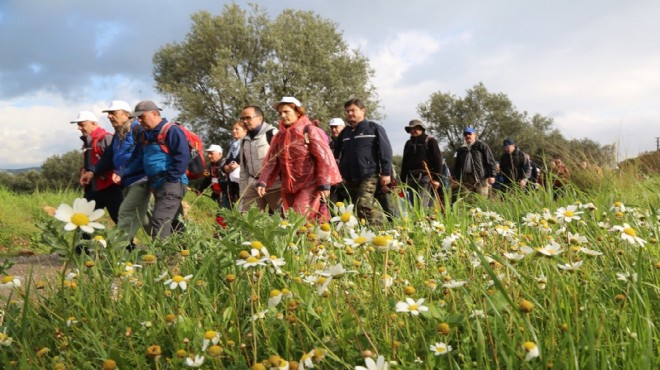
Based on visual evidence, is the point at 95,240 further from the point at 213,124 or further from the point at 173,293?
the point at 213,124

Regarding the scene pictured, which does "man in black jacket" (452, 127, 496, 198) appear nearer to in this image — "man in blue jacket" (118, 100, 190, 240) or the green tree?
"man in blue jacket" (118, 100, 190, 240)

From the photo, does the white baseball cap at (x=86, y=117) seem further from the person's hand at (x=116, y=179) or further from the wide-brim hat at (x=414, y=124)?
the wide-brim hat at (x=414, y=124)

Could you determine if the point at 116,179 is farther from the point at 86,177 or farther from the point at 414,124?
the point at 414,124

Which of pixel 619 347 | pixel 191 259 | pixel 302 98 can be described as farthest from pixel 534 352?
pixel 302 98

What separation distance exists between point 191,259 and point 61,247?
0.69m

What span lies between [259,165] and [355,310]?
4900 mm

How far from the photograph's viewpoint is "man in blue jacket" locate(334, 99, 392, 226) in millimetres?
7102

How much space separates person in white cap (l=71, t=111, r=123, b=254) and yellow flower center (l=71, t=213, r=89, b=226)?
5.47 meters

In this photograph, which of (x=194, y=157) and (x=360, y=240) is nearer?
(x=360, y=240)

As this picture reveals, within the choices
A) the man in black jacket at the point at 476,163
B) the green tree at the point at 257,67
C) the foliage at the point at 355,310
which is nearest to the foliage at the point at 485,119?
the green tree at the point at 257,67

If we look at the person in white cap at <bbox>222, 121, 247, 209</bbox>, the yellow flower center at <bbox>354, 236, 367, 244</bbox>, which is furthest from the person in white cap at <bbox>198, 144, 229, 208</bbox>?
the yellow flower center at <bbox>354, 236, 367, 244</bbox>

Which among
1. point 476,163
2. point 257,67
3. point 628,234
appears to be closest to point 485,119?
point 257,67

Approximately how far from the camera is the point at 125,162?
259 inches

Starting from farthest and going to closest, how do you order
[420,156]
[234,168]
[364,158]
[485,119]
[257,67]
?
[485,119] → [257,67] → [420,156] → [234,168] → [364,158]
